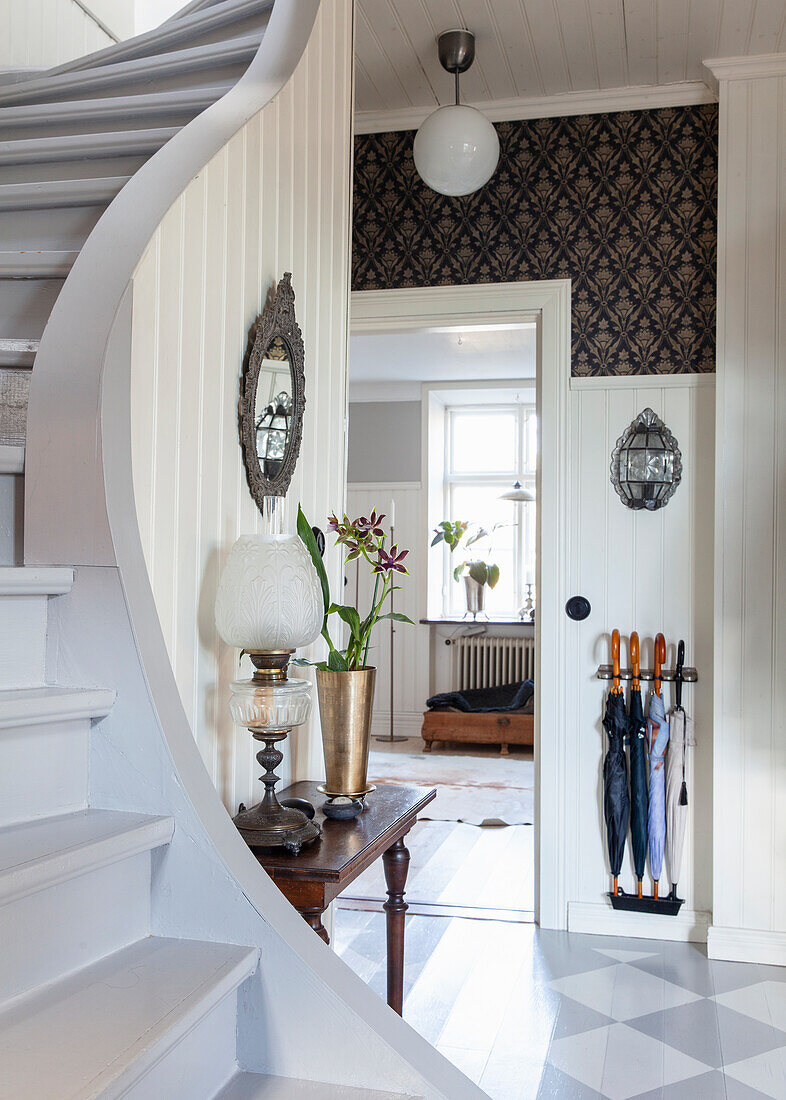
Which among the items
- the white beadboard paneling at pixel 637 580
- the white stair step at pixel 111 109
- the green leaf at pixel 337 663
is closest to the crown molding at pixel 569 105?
the white beadboard paneling at pixel 637 580

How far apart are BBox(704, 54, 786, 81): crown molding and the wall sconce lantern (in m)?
1.22

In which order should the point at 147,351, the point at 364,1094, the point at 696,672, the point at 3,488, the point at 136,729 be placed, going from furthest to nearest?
the point at 696,672
the point at 147,351
the point at 3,488
the point at 136,729
the point at 364,1094

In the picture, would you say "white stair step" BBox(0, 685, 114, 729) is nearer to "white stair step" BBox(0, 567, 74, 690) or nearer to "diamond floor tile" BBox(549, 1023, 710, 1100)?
"white stair step" BBox(0, 567, 74, 690)

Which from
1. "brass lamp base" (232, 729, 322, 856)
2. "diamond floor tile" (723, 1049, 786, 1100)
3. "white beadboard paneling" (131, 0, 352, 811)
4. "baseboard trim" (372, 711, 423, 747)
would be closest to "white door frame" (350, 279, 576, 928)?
"diamond floor tile" (723, 1049, 786, 1100)

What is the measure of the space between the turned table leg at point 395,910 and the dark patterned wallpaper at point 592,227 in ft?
7.20

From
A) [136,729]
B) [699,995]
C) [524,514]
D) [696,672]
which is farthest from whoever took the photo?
[524,514]

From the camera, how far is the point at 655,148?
3.70m

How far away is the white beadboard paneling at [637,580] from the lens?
3.63 m

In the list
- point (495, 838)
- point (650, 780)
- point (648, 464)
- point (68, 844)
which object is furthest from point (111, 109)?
point (495, 838)

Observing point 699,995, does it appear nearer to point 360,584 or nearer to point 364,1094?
point 364,1094

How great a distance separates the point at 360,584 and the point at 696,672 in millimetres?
5154

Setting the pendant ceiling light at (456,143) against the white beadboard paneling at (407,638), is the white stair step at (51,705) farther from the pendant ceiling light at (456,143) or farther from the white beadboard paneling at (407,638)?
the white beadboard paneling at (407,638)

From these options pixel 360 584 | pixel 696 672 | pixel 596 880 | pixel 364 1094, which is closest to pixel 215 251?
pixel 364 1094

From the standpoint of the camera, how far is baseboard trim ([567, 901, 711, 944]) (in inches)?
141
